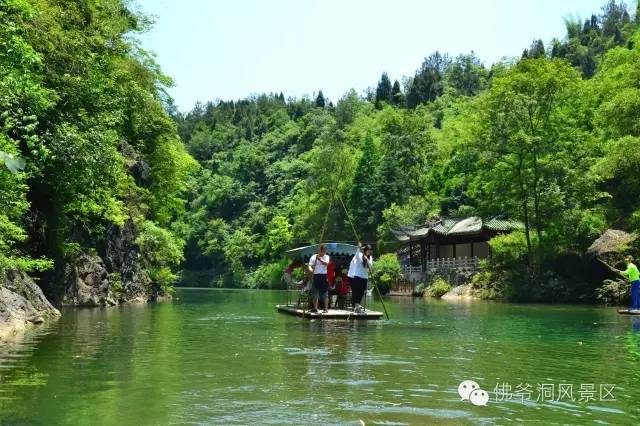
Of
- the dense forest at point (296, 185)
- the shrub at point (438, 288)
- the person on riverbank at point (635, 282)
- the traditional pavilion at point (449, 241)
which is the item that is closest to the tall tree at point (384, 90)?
the dense forest at point (296, 185)

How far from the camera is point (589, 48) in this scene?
4609 inches

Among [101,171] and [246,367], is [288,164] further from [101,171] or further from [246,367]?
[246,367]

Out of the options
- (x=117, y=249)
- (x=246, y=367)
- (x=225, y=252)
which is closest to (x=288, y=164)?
(x=225, y=252)

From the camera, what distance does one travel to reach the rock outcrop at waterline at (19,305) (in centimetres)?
1529

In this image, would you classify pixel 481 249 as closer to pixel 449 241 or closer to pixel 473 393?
pixel 449 241

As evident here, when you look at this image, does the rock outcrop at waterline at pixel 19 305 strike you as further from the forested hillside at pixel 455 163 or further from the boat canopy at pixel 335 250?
the forested hillside at pixel 455 163

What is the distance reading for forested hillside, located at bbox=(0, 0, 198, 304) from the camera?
567 inches

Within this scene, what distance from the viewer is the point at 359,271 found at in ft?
60.8

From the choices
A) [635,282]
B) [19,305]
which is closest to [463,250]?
[635,282]

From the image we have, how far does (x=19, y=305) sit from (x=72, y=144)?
16.8 ft

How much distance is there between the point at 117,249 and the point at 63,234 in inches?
441

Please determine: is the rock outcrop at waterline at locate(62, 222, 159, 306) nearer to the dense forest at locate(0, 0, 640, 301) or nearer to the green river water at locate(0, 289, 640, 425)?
the dense forest at locate(0, 0, 640, 301)

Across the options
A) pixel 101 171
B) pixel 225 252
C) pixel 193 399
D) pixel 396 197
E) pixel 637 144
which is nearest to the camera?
pixel 193 399

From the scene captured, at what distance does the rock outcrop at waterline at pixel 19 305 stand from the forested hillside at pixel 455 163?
28521mm
